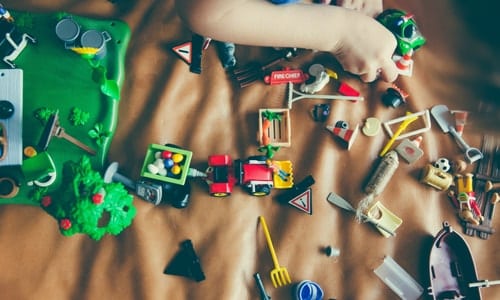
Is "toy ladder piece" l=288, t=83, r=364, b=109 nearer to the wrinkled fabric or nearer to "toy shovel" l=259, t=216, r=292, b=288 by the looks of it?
the wrinkled fabric

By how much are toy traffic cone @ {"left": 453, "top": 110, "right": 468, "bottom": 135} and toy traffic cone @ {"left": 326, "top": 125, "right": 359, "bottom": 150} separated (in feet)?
0.55

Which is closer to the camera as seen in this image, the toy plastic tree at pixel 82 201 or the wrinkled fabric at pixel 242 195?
the toy plastic tree at pixel 82 201

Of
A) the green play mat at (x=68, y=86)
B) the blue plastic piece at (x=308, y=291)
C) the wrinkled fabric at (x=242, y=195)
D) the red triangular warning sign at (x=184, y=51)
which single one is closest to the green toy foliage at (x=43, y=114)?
the green play mat at (x=68, y=86)

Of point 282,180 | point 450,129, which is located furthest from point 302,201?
point 450,129

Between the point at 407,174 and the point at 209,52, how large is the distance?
1.21 ft

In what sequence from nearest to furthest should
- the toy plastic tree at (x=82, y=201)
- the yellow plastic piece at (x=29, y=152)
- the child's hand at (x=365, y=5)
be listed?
the toy plastic tree at (x=82, y=201) < the yellow plastic piece at (x=29, y=152) < the child's hand at (x=365, y=5)

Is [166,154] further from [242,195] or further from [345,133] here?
[345,133]

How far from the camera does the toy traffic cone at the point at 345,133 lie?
30.7 inches

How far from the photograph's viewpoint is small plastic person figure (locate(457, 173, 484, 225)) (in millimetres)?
762

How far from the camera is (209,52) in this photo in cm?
82

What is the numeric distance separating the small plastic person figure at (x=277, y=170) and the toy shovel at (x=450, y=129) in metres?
0.26

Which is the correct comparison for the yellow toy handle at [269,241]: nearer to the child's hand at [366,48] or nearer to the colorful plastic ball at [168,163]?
the colorful plastic ball at [168,163]

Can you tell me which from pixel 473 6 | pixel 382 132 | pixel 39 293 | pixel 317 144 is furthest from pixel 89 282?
pixel 473 6

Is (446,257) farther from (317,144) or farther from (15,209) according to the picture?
(15,209)
